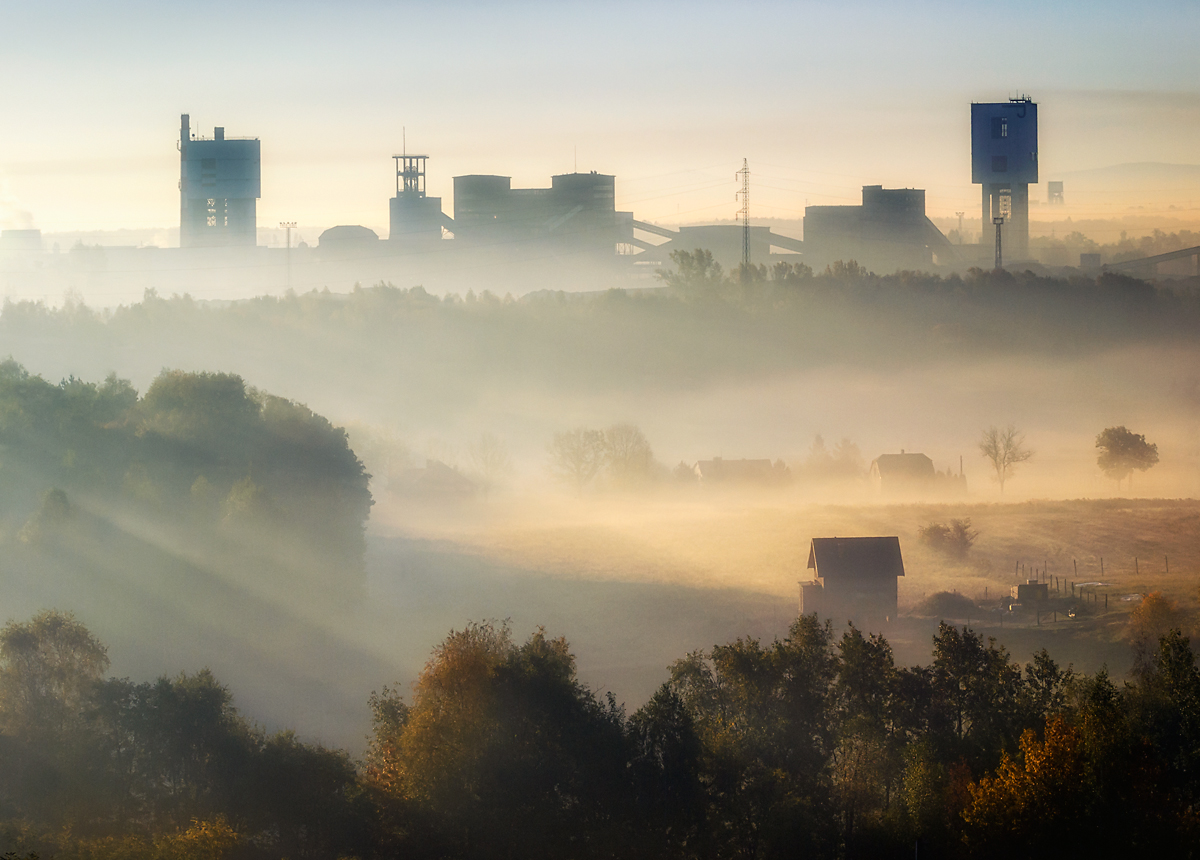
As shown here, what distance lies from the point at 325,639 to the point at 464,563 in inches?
417

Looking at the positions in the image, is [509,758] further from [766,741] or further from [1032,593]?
[1032,593]

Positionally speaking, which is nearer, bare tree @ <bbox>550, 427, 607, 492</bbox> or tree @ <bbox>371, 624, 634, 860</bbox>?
tree @ <bbox>371, 624, 634, 860</bbox>

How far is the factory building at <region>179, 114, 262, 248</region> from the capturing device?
130750 mm

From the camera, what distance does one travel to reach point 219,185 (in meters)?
131

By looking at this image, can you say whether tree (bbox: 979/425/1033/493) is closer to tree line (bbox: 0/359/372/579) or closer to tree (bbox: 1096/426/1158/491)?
tree (bbox: 1096/426/1158/491)

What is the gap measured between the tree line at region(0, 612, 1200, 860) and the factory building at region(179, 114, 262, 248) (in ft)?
395

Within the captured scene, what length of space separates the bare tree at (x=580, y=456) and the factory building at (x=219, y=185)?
70916 mm

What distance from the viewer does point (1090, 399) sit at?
10725cm

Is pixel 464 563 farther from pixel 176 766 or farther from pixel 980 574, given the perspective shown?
pixel 176 766

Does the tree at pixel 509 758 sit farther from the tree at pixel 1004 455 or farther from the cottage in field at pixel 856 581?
the tree at pixel 1004 455

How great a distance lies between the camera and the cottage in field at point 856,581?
115 ft

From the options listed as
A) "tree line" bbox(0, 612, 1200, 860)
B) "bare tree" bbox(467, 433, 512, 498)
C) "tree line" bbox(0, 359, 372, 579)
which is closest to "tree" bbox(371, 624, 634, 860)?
"tree line" bbox(0, 612, 1200, 860)

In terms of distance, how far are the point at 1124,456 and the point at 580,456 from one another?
34609mm

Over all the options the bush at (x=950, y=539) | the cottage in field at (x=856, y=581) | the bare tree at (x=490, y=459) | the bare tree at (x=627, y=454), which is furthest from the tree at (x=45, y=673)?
the bare tree at (x=490, y=459)
